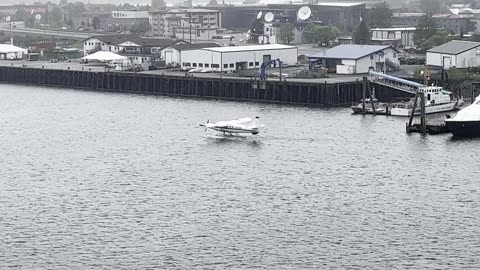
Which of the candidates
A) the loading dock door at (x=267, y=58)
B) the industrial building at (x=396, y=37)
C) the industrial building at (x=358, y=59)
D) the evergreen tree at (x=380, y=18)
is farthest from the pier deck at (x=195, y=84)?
the evergreen tree at (x=380, y=18)

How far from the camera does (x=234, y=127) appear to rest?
30422mm

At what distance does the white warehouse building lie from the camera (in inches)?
1704

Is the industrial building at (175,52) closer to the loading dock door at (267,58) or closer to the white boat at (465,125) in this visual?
the loading dock door at (267,58)

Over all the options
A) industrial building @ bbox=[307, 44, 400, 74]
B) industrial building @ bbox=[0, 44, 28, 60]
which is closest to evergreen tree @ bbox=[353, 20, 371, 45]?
industrial building @ bbox=[307, 44, 400, 74]

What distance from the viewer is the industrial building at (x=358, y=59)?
41156 mm

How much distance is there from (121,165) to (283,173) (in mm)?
3753

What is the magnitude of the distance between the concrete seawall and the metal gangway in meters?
0.22

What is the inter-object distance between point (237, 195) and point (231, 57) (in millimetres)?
20832

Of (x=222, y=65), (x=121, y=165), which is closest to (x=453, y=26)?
(x=222, y=65)

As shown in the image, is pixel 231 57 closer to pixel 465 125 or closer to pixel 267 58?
pixel 267 58

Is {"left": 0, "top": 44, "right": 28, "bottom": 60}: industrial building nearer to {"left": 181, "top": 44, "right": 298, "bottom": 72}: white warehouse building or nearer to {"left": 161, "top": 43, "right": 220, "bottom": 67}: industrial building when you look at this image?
{"left": 161, "top": 43, "right": 220, "bottom": 67}: industrial building

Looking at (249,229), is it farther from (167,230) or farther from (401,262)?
(401,262)

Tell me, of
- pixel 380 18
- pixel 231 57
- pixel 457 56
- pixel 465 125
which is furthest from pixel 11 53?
pixel 465 125

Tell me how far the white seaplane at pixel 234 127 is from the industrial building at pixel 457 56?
38.9 ft
